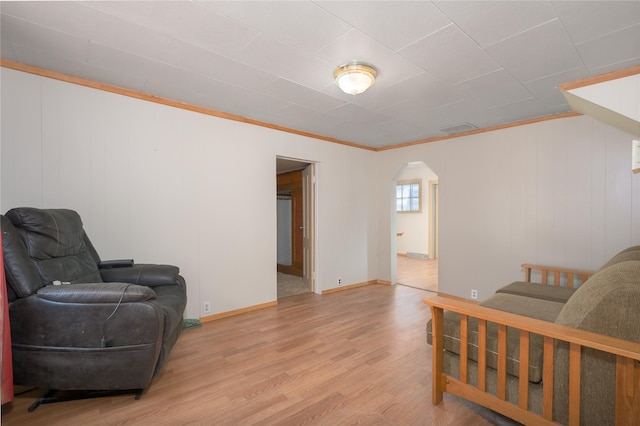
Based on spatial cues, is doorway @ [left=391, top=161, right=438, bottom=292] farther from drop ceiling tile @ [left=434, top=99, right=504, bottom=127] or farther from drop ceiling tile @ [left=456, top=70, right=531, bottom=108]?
drop ceiling tile @ [left=456, top=70, right=531, bottom=108]

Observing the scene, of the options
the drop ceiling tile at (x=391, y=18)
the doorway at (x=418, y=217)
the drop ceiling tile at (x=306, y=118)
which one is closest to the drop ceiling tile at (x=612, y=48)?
the drop ceiling tile at (x=391, y=18)

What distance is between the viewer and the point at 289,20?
1.70 meters

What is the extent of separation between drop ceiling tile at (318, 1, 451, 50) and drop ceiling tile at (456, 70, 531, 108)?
0.95m

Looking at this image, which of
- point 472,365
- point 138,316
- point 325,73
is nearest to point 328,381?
point 472,365

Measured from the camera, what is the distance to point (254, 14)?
5.42 ft

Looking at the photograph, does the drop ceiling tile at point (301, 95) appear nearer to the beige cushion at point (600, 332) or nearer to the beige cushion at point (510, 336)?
Answer: the beige cushion at point (510, 336)

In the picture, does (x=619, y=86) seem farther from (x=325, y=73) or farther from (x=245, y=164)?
(x=245, y=164)

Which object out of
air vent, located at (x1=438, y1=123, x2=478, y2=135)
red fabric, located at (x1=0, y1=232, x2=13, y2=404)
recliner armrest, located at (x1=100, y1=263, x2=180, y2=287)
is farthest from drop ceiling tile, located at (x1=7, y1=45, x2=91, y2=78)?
air vent, located at (x1=438, y1=123, x2=478, y2=135)

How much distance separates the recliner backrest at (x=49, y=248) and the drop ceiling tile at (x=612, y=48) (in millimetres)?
3815

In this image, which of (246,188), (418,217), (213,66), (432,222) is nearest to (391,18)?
(213,66)

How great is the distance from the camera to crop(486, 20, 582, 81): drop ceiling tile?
1809mm

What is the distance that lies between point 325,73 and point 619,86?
181 cm

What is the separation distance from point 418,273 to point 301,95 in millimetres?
4427

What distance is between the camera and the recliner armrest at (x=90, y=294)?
1.63 metres
